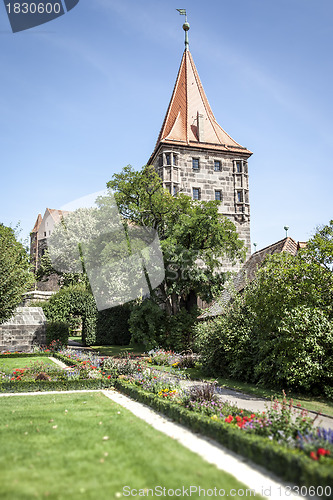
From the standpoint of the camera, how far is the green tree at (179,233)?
22812 millimetres

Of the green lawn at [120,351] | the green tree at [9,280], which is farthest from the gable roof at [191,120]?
the green tree at [9,280]

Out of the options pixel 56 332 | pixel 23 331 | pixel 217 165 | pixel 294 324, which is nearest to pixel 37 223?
pixel 217 165

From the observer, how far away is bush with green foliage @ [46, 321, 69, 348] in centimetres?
2636

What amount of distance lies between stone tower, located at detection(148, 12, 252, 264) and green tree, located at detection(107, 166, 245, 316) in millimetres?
7654

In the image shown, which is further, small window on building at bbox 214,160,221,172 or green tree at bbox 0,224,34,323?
small window on building at bbox 214,160,221,172

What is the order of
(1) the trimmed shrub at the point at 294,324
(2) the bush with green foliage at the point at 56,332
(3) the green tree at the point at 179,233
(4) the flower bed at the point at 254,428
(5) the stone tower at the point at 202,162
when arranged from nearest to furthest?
(4) the flower bed at the point at 254,428, (1) the trimmed shrub at the point at 294,324, (3) the green tree at the point at 179,233, (2) the bush with green foliage at the point at 56,332, (5) the stone tower at the point at 202,162

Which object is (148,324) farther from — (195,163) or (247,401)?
(195,163)

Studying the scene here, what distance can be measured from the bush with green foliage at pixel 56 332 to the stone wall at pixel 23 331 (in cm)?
29

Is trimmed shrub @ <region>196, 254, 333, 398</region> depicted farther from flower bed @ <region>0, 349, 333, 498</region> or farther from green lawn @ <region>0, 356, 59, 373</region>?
green lawn @ <region>0, 356, 59, 373</region>

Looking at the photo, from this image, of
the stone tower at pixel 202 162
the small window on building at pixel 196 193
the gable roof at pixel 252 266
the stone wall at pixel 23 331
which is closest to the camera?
the gable roof at pixel 252 266

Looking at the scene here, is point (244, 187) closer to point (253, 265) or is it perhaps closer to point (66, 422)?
point (253, 265)

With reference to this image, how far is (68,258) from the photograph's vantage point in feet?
143

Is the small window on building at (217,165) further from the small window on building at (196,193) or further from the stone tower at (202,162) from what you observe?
the small window on building at (196,193)

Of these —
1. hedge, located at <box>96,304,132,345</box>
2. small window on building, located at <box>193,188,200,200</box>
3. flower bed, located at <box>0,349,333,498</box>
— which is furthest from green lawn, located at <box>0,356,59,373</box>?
small window on building, located at <box>193,188,200,200</box>
